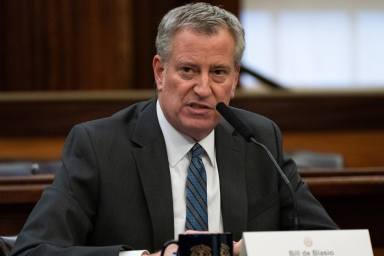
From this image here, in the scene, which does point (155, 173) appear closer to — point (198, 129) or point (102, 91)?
point (198, 129)

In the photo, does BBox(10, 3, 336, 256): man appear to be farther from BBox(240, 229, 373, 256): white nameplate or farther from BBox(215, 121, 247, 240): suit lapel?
BBox(240, 229, 373, 256): white nameplate

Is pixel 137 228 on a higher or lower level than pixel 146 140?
lower

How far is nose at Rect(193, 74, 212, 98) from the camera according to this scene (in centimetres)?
261

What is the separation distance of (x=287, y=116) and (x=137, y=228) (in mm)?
3475

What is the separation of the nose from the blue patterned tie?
8.6 inches

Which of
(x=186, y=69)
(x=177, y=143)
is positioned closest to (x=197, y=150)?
(x=177, y=143)

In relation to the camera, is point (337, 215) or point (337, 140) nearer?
point (337, 215)

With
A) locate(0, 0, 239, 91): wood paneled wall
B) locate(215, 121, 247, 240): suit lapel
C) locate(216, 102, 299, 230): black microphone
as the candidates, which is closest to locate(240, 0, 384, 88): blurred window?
locate(0, 0, 239, 91): wood paneled wall

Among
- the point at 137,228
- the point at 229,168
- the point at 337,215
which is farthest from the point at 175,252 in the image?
the point at 337,215

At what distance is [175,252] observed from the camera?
2242 millimetres

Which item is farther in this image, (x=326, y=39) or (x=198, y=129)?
(x=326, y=39)

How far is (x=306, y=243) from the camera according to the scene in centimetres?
218

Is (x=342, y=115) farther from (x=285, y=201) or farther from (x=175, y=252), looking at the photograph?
(x=175, y=252)

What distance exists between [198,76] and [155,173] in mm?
320
